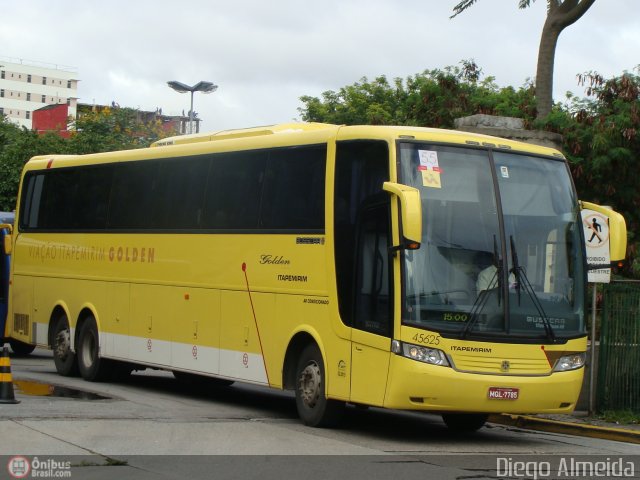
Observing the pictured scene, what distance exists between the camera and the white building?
554 feet

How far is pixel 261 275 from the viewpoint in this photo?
15164 millimetres

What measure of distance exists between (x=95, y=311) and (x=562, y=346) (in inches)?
358

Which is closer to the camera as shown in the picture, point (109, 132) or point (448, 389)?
point (448, 389)

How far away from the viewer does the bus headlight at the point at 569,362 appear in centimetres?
1309

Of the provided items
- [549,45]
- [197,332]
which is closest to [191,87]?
[549,45]

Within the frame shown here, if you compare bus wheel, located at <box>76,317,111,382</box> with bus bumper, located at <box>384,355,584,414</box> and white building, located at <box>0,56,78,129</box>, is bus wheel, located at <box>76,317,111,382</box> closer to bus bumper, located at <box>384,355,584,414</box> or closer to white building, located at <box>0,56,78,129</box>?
bus bumper, located at <box>384,355,584,414</box>

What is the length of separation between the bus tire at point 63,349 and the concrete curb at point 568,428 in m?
7.58

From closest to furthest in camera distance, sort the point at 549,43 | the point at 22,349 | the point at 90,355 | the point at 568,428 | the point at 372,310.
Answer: the point at 372,310, the point at 568,428, the point at 90,355, the point at 549,43, the point at 22,349

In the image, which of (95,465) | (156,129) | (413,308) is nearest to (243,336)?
(413,308)

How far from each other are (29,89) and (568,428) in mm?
165299

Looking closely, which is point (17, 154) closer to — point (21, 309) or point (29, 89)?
point (21, 309)

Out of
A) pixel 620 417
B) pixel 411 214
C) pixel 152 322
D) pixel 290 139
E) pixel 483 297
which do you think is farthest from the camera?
pixel 152 322

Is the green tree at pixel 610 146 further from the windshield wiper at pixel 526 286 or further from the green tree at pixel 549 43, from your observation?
the windshield wiper at pixel 526 286

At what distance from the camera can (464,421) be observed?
14.7 m
